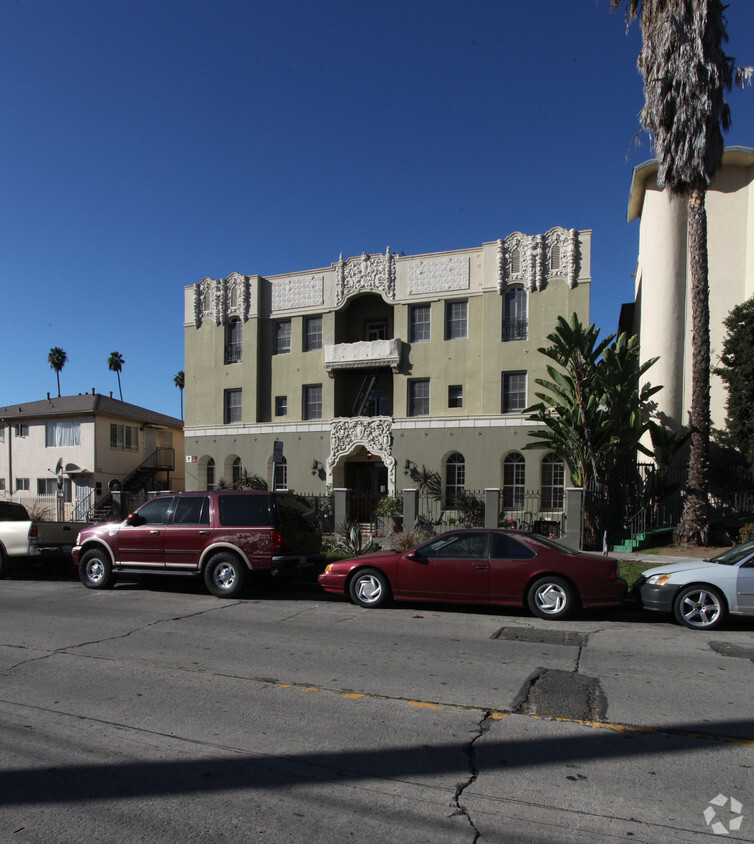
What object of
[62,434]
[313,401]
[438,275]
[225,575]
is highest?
[438,275]

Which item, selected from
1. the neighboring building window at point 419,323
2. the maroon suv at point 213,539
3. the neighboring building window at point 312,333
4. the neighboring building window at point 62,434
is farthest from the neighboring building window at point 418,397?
the neighboring building window at point 62,434

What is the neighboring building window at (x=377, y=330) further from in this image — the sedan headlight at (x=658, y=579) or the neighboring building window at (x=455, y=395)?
the sedan headlight at (x=658, y=579)

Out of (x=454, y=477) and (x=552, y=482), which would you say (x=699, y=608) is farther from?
(x=454, y=477)

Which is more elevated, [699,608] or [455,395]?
[455,395]

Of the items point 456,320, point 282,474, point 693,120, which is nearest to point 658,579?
point 693,120

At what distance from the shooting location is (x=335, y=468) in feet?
91.7

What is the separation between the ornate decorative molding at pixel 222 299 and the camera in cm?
2994

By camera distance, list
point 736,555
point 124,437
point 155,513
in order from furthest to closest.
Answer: point 124,437 → point 155,513 → point 736,555

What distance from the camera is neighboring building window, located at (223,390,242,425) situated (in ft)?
99.9

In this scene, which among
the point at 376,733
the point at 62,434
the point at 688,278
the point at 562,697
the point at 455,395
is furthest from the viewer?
the point at 62,434

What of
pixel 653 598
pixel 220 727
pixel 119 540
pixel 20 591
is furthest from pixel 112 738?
pixel 20 591

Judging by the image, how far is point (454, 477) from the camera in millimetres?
26281

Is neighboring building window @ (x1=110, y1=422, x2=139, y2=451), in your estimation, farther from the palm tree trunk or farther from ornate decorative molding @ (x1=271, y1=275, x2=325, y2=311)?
the palm tree trunk

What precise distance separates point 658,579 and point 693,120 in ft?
42.0
